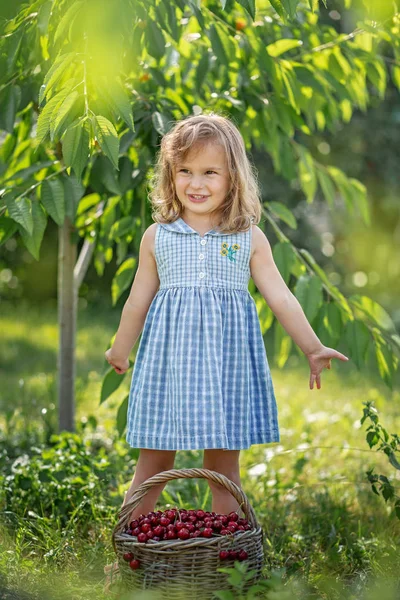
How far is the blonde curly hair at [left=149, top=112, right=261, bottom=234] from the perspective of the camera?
99.3 inches

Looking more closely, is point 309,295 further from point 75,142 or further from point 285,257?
point 75,142

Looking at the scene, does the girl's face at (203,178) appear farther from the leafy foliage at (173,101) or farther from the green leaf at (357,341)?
the green leaf at (357,341)

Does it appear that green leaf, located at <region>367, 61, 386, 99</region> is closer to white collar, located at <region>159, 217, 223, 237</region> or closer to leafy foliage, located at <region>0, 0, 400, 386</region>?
leafy foliage, located at <region>0, 0, 400, 386</region>

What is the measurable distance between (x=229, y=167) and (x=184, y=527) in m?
1.07

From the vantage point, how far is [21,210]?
2689 millimetres

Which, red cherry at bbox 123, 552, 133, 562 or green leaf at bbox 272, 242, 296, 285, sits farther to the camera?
green leaf at bbox 272, 242, 296, 285

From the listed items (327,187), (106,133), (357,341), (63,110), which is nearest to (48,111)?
(63,110)

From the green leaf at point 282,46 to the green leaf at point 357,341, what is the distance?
3.47 ft

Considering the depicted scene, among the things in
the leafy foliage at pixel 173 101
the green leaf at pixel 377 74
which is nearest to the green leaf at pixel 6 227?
the leafy foliage at pixel 173 101

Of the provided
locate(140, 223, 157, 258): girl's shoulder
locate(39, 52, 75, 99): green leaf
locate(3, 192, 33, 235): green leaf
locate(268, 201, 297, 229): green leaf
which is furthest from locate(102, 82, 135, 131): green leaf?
locate(268, 201, 297, 229): green leaf

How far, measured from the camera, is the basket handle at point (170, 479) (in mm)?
2307

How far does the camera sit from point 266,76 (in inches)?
135

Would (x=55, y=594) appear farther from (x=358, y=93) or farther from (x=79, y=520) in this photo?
(x=358, y=93)

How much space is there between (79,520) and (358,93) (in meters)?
2.10
